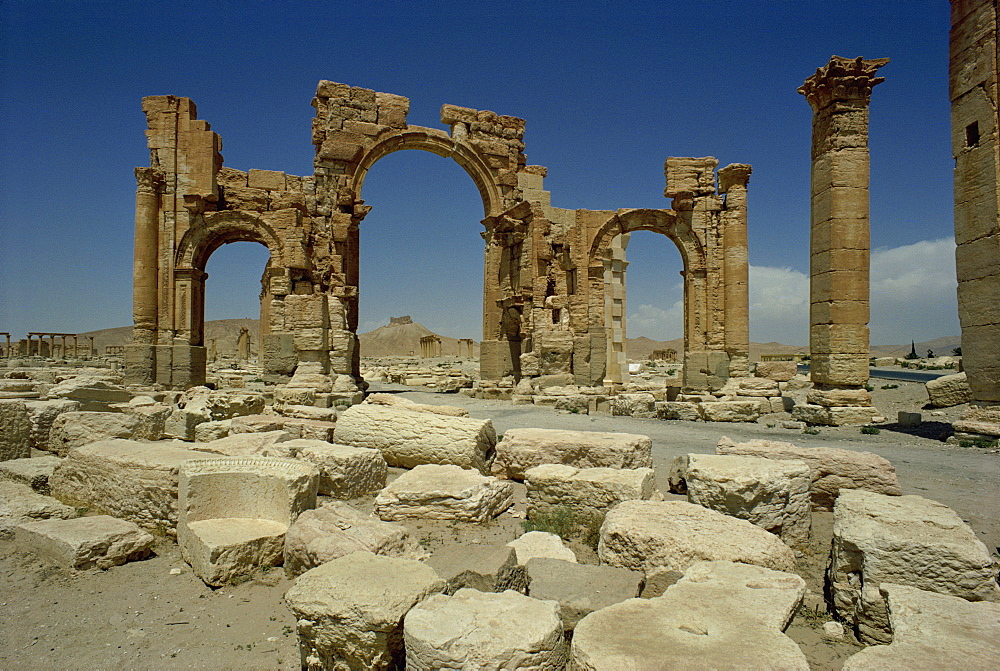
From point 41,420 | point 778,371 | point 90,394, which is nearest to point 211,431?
point 41,420

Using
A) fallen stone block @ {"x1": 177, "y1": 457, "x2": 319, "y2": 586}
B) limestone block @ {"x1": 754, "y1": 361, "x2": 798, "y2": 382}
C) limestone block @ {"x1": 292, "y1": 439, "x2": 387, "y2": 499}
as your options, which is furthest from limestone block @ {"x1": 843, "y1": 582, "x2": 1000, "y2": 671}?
limestone block @ {"x1": 754, "y1": 361, "x2": 798, "y2": 382}

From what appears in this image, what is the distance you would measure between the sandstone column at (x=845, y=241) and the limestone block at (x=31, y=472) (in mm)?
11955

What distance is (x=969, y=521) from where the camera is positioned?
15.6 ft

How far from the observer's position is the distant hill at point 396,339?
69.8 m

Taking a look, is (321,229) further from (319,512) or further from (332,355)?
(319,512)

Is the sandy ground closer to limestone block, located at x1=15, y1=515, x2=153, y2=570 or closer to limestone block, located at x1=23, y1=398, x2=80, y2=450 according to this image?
limestone block, located at x1=15, y1=515, x2=153, y2=570

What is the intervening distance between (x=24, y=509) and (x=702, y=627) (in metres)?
5.26

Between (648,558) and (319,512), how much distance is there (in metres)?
2.30

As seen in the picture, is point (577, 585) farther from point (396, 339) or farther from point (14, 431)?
point (396, 339)

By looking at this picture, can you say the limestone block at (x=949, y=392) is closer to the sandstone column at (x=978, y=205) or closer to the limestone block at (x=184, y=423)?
the sandstone column at (x=978, y=205)

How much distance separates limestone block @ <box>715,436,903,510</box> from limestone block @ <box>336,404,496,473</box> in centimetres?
293

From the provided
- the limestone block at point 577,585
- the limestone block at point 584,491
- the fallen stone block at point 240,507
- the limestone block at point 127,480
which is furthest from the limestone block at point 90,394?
the limestone block at point 577,585

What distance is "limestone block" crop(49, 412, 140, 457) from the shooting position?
6559 millimetres

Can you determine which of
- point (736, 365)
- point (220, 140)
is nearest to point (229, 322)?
point (220, 140)
